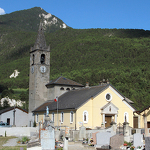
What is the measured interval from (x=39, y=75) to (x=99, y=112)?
15.3 meters

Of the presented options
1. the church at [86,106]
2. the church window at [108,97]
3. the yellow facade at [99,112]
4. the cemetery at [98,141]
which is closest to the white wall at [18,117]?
the church at [86,106]

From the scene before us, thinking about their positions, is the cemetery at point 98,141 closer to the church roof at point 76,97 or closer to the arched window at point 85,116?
the arched window at point 85,116

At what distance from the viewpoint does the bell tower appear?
49188 millimetres

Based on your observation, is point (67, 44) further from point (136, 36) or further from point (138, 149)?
point (138, 149)

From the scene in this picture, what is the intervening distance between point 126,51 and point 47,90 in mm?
87169

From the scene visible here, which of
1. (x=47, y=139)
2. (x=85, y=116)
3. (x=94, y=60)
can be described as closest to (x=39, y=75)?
(x=85, y=116)

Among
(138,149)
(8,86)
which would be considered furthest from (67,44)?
(138,149)

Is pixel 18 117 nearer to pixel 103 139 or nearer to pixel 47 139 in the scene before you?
pixel 103 139

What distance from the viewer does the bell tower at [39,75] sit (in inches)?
1937

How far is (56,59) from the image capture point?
137375 mm

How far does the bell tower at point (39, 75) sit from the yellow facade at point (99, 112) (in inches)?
376

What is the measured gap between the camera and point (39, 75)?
163 feet

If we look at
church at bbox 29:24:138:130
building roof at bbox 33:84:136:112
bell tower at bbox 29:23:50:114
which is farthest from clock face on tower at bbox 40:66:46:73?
building roof at bbox 33:84:136:112

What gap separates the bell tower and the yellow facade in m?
9.55
